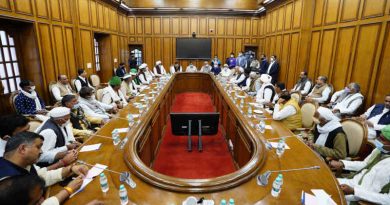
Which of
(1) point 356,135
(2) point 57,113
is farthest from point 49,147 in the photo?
(1) point 356,135

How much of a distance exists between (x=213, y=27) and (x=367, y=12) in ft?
25.2

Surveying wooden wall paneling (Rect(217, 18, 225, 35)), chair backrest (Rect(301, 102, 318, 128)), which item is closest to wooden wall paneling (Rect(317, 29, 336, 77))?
chair backrest (Rect(301, 102, 318, 128))

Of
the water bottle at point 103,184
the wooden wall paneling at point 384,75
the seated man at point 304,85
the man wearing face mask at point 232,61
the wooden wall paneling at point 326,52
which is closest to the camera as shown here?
the water bottle at point 103,184

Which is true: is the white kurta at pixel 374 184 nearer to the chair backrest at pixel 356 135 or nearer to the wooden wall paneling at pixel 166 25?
the chair backrest at pixel 356 135

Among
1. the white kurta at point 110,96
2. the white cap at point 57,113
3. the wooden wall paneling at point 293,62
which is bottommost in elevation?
the white kurta at point 110,96

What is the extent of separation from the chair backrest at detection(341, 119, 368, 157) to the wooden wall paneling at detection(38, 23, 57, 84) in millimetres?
6280

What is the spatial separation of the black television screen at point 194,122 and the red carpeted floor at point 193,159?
0.40 meters

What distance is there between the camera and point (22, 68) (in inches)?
206

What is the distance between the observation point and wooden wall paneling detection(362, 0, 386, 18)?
180 inches

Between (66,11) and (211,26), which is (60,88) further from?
(211,26)

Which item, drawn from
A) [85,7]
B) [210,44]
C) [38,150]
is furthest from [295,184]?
[210,44]

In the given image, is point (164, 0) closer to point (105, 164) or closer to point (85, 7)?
point (85, 7)

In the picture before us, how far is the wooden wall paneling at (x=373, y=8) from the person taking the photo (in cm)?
458

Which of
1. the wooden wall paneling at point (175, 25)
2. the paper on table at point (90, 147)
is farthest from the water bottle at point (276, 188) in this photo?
the wooden wall paneling at point (175, 25)
